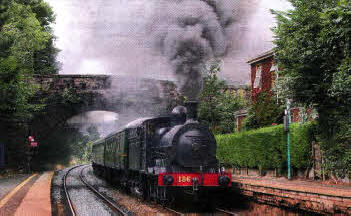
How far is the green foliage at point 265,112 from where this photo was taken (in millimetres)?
23703

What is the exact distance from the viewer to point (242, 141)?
21.6m

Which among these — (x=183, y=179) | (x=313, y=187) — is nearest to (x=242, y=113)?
(x=313, y=187)

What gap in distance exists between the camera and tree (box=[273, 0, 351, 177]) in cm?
1338

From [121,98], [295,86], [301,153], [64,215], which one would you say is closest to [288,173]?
[301,153]

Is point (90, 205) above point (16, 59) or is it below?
below

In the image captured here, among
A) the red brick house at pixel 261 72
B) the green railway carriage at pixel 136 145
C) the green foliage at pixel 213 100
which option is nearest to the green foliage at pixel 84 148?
the red brick house at pixel 261 72

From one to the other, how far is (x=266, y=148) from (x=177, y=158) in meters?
9.14

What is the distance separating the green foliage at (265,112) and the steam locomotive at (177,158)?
12118mm

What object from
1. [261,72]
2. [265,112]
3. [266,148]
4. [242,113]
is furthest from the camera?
[242,113]

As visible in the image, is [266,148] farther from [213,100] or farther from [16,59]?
[16,59]

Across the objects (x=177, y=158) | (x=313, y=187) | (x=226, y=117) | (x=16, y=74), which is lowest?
(x=313, y=187)

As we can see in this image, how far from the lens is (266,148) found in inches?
761

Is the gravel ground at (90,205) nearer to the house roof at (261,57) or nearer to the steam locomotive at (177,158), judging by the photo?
the steam locomotive at (177,158)

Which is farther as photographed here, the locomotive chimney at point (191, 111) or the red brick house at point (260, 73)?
the red brick house at point (260, 73)
